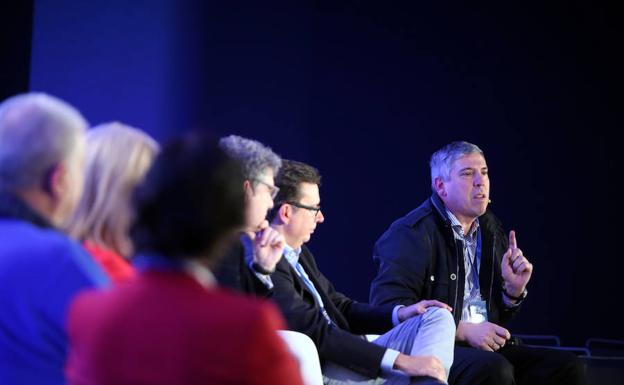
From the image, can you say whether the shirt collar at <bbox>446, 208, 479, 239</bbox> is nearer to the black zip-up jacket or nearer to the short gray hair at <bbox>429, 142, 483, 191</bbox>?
the black zip-up jacket

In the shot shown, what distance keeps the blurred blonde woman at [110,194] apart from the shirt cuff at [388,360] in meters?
1.11

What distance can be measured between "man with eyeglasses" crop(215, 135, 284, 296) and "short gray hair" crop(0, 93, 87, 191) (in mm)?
769

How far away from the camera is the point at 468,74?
4949 millimetres

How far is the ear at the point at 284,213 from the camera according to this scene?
284cm

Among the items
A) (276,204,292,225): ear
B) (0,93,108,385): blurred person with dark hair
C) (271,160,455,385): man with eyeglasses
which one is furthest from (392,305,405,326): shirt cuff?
(0,93,108,385): blurred person with dark hair

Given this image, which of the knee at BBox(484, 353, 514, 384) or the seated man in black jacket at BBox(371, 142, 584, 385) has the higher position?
the seated man in black jacket at BBox(371, 142, 584, 385)

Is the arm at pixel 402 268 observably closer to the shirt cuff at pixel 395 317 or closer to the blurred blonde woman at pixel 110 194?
the shirt cuff at pixel 395 317

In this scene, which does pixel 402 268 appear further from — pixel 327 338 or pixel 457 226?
pixel 327 338

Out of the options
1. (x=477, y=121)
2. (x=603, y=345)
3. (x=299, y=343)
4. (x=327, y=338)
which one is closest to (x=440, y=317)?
(x=327, y=338)

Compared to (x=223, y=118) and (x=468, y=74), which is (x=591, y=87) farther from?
(x=223, y=118)

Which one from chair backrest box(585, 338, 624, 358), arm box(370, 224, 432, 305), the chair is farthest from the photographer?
chair backrest box(585, 338, 624, 358)

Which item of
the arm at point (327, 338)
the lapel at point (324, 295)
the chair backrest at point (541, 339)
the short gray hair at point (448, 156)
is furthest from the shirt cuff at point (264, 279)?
the chair backrest at point (541, 339)

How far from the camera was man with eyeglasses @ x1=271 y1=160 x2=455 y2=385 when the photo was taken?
8.54 feet

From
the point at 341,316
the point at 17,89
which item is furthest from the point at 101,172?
the point at 17,89
